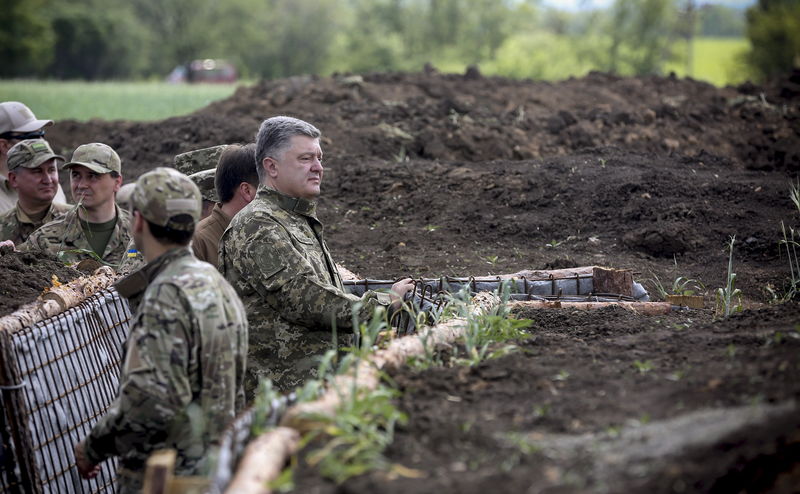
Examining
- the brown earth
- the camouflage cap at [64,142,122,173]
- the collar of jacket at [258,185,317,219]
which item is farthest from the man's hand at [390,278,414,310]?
the camouflage cap at [64,142,122,173]

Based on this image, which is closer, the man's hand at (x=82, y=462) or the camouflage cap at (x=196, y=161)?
the man's hand at (x=82, y=462)

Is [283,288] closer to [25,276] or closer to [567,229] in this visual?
[25,276]

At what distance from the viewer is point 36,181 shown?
7320 millimetres

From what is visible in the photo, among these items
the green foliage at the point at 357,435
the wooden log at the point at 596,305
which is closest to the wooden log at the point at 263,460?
the green foliage at the point at 357,435

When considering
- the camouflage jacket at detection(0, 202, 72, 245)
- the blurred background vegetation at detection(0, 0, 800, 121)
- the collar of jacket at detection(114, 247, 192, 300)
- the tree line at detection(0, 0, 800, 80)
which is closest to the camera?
the collar of jacket at detection(114, 247, 192, 300)

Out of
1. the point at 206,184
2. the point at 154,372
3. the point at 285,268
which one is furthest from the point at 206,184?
the point at 154,372

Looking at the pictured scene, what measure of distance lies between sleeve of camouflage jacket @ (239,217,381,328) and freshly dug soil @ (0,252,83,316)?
1453mm

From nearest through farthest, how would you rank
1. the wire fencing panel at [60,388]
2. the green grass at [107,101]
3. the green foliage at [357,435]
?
the green foliage at [357,435] < the wire fencing panel at [60,388] < the green grass at [107,101]

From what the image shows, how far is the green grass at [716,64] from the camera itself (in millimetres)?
43281

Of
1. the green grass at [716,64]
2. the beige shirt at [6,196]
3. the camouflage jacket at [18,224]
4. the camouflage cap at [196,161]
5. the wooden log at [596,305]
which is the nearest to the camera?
the wooden log at [596,305]

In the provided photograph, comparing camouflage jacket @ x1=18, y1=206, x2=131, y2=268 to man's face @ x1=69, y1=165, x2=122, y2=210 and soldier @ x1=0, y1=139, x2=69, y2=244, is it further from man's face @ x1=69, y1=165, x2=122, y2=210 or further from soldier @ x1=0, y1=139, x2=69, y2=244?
soldier @ x1=0, y1=139, x2=69, y2=244

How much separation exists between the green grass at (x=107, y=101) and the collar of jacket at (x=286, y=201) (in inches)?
614

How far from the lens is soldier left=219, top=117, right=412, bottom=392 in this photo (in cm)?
496

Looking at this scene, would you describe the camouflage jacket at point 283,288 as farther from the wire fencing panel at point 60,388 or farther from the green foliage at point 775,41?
the green foliage at point 775,41
